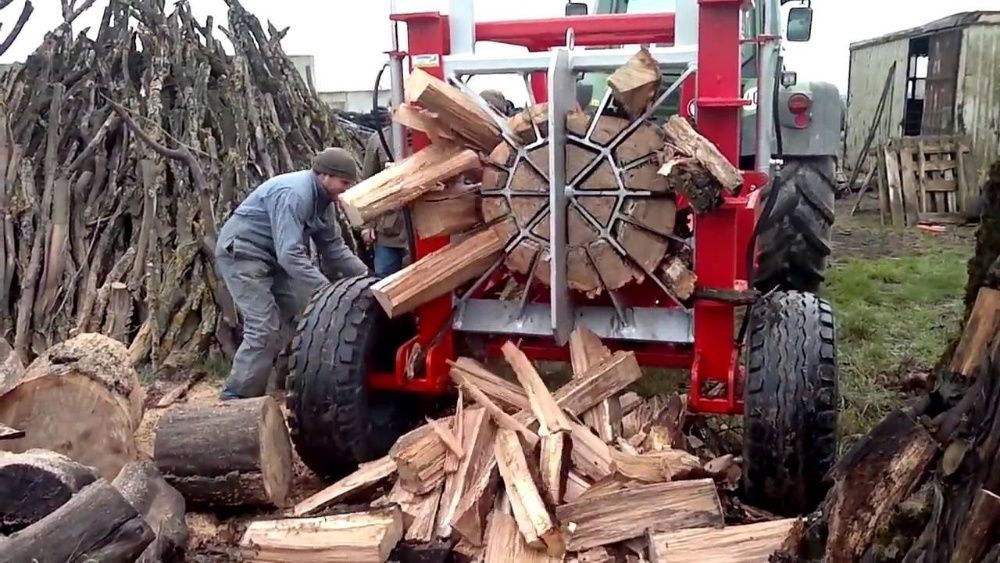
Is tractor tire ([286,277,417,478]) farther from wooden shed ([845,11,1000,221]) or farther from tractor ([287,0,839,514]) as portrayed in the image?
wooden shed ([845,11,1000,221])

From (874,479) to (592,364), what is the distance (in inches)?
75.1

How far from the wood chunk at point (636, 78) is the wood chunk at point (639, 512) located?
5.23 ft

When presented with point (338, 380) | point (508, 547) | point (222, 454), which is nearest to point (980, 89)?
point (338, 380)

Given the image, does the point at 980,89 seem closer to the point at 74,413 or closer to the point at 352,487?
the point at 352,487

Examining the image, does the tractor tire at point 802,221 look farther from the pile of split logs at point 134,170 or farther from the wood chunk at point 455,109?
the pile of split logs at point 134,170

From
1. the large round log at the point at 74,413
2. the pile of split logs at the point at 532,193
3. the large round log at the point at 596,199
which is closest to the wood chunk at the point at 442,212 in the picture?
the pile of split logs at the point at 532,193

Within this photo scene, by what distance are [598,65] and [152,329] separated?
4200 millimetres

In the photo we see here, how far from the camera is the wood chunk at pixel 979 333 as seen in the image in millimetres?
2471

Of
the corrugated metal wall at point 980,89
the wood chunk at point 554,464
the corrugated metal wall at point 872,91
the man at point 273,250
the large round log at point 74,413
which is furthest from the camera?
the corrugated metal wall at point 872,91

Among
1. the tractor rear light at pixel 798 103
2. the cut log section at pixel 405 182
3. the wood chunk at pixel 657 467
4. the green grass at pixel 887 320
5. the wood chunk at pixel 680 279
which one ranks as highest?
the tractor rear light at pixel 798 103

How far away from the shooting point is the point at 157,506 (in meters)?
4.23

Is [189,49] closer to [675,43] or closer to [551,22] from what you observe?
[551,22]

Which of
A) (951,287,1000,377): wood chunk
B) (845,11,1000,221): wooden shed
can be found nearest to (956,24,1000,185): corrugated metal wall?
(845,11,1000,221): wooden shed

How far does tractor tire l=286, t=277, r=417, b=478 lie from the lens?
4473mm
